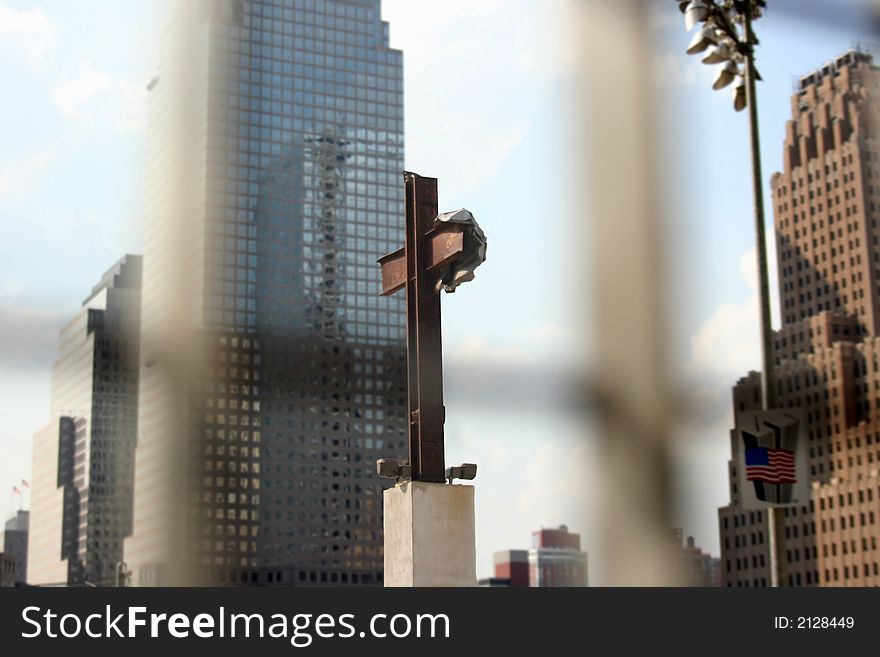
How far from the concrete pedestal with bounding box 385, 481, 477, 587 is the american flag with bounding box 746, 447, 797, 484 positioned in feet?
3.83

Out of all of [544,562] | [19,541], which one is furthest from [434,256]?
[544,562]

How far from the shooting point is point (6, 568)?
6600cm

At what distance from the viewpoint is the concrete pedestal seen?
185 inches

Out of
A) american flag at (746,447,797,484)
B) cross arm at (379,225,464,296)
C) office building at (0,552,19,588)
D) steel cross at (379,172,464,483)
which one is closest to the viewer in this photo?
american flag at (746,447,797,484)

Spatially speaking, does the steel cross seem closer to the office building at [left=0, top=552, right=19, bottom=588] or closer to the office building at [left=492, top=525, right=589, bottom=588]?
the office building at [left=0, top=552, right=19, bottom=588]

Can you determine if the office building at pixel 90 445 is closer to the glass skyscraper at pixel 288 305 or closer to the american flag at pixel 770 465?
the glass skyscraper at pixel 288 305

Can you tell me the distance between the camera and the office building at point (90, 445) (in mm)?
59594

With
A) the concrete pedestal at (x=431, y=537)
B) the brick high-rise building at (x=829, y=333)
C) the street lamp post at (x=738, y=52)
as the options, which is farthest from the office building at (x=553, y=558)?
the concrete pedestal at (x=431, y=537)

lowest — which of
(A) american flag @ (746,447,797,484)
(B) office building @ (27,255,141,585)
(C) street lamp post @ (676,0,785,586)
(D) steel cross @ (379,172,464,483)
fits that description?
(A) american flag @ (746,447,797,484)

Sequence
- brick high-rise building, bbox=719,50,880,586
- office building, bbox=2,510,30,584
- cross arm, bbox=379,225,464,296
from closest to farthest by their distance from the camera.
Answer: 1. cross arm, bbox=379,225,464,296
2. brick high-rise building, bbox=719,50,880,586
3. office building, bbox=2,510,30,584

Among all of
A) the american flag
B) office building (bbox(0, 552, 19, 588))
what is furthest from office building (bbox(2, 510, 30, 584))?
the american flag

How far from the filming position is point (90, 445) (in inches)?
3049

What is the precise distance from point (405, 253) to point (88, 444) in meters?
75.6

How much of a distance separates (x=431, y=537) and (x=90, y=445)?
76.5 meters
